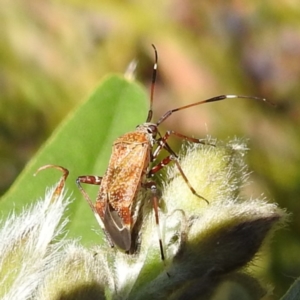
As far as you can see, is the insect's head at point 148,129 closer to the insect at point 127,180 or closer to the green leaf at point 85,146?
the insect at point 127,180

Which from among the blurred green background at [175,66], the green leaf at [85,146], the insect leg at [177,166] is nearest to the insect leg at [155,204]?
the insect leg at [177,166]

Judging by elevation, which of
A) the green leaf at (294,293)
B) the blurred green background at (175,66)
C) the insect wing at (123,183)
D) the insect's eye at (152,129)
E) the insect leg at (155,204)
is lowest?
the green leaf at (294,293)

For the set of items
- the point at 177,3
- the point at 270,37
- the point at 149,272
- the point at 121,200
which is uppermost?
the point at 177,3

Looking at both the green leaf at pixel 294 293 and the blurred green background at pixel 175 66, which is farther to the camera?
the blurred green background at pixel 175 66

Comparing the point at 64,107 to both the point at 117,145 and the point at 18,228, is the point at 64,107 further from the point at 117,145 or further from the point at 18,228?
the point at 18,228

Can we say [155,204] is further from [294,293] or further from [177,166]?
[294,293]

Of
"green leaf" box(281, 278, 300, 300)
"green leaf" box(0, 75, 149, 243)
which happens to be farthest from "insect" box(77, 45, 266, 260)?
"green leaf" box(281, 278, 300, 300)

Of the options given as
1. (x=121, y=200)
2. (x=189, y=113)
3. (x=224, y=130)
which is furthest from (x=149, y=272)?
(x=189, y=113)

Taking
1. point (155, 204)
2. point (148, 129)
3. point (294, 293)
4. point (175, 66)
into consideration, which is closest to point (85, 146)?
point (148, 129)
